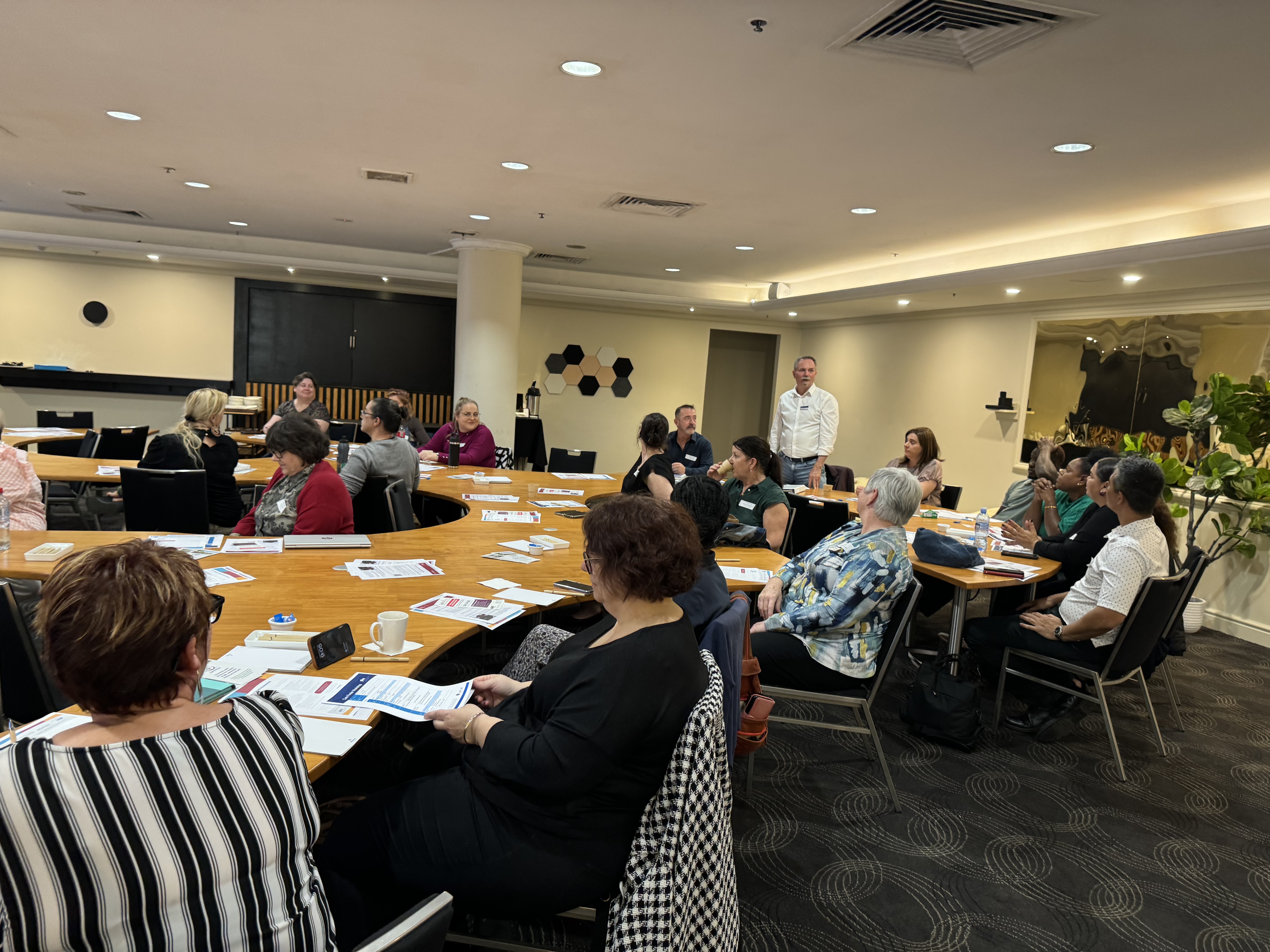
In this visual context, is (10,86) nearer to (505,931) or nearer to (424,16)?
(424,16)

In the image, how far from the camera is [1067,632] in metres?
3.50

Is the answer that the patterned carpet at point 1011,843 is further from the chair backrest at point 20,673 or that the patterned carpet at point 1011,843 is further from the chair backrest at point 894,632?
the chair backrest at point 20,673

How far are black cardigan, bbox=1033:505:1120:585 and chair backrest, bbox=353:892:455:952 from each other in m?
3.48

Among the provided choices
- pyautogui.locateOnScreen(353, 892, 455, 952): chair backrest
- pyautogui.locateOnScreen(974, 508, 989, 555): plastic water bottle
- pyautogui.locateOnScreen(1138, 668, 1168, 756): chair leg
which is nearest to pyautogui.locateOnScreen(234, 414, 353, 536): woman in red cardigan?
pyautogui.locateOnScreen(353, 892, 455, 952): chair backrest

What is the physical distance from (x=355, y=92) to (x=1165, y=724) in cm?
519

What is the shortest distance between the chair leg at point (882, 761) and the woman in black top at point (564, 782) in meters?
1.64

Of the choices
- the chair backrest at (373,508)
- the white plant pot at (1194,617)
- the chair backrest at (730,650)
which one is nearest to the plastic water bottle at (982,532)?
the white plant pot at (1194,617)

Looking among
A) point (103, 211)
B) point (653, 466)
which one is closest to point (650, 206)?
point (653, 466)

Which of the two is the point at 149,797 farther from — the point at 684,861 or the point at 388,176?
the point at 388,176

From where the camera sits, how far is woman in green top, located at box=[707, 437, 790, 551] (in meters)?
4.35

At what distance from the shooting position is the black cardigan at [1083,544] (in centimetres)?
397

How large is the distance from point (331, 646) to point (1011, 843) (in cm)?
249

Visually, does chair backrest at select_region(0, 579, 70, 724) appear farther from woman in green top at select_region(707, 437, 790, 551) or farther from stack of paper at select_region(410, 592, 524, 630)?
woman in green top at select_region(707, 437, 790, 551)

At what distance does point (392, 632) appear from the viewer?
2.23m
